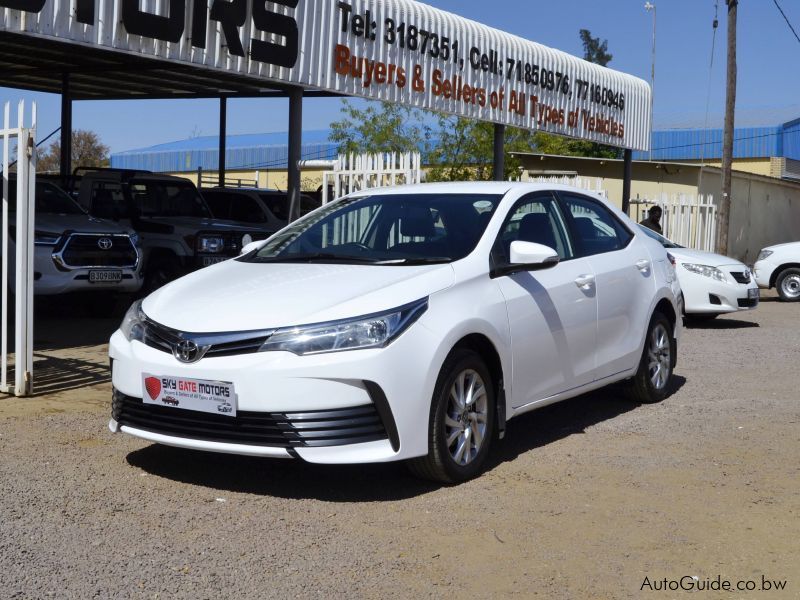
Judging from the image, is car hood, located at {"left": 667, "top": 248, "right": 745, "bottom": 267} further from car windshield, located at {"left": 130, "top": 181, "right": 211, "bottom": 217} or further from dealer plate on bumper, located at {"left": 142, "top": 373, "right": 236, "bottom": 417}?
dealer plate on bumper, located at {"left": 142, "top": 373, "right": 236, "bottom": 417}

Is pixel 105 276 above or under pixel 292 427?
above

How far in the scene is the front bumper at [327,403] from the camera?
5.30m

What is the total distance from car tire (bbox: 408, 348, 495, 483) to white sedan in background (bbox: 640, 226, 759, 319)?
9247 millimetres

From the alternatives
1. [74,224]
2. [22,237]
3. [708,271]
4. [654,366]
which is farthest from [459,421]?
[708,271]

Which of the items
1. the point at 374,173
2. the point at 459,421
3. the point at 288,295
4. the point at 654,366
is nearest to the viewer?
the point at 288,295

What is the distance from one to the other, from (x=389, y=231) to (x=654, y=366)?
2834 millimetres

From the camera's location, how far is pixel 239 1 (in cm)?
Answer: 1198

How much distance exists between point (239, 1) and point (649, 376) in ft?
21.3

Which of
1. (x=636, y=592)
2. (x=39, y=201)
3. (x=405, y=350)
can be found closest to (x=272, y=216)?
(x=39, y=201)

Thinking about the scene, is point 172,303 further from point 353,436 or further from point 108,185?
point 108,185

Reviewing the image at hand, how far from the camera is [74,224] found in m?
12.7

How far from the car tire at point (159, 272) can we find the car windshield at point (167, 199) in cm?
83

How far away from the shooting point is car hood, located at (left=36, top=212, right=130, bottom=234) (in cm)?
1245

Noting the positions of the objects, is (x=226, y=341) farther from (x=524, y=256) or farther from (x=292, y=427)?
(x=524, y=256)
